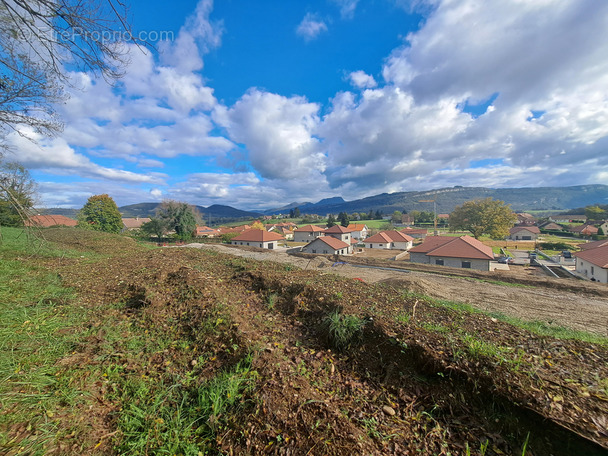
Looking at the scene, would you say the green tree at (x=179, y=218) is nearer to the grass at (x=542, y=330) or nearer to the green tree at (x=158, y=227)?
the green tree at (x=158, y=227)

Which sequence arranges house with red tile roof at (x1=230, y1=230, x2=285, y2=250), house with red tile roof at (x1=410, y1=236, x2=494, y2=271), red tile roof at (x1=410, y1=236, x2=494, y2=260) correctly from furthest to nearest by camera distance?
1. house with red tile roof at (x1=230, y1=230, x2=285, y2=250)
2. red tile roof at (x1=410, y1=236, x2=494, y2=260)
3. house with red tile roof at (x1=410, y1=236, x2=494, y2=271)

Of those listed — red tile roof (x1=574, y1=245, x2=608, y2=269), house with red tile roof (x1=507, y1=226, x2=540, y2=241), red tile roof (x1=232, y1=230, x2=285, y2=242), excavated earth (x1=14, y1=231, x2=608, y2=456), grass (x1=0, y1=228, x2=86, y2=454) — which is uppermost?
grass (x1=0, y1=228, x2=86, y2=454)

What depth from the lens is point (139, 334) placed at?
4.08 meters

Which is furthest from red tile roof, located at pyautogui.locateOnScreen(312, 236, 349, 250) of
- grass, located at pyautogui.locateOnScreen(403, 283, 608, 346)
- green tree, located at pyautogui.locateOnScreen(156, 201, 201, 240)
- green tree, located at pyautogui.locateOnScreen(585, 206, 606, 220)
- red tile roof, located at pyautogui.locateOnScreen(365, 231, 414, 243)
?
green tree, located at pyautogui.locateOnScreen(585, 206, 606, 220)

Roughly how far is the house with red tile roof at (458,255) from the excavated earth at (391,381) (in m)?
24.8

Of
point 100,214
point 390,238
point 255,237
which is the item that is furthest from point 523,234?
point 100,214

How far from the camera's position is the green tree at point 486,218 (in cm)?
4265

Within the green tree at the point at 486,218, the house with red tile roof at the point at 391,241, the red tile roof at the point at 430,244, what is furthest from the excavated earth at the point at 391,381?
the green tree at the point at 486,218

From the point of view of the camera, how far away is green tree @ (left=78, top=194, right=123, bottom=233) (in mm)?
39688

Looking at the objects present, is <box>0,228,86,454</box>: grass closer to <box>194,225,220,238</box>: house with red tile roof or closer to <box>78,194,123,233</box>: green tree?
<box>194,225,220,238</box>: house with red tile roof

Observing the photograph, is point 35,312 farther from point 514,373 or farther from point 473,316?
point 473,316

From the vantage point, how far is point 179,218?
123 feet

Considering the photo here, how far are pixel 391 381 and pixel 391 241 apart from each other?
159 feet

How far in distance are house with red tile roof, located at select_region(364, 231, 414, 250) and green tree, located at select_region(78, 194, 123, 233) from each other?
160ft
